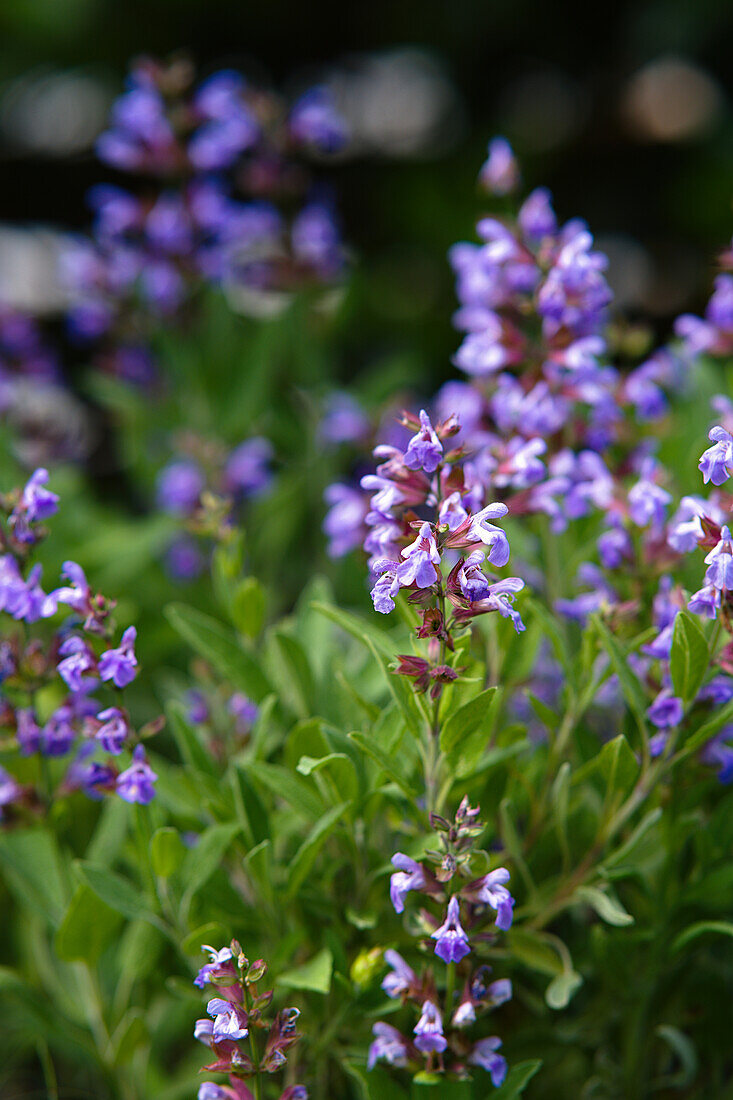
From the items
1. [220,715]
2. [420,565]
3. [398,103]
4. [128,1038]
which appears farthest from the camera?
[398,103]

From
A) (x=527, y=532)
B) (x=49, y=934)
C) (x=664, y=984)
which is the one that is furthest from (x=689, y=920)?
(x=49, y=934)

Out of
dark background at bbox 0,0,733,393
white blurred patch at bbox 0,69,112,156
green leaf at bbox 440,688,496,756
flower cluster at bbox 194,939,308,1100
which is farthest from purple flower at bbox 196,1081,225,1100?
white blurred patch at bbox 0,69,112,156

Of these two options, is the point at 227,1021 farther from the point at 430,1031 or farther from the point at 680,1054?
the point at 680,1054

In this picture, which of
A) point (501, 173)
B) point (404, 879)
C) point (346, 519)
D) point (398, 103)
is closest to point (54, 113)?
point (398, 103)

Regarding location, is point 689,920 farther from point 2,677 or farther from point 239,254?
point 239,254

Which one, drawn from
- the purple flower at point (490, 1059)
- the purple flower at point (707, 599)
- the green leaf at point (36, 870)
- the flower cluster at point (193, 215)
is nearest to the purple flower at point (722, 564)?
the purple flower at point (707, 599)

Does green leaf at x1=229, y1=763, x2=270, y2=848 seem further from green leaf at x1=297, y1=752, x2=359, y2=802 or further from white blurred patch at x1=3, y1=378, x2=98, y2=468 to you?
white blurred patch at x1=3, y1=378, x2=98, y2=468

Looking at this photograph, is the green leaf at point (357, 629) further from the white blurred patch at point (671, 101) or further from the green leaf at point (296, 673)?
the white blurred patch at point (671, 101)
